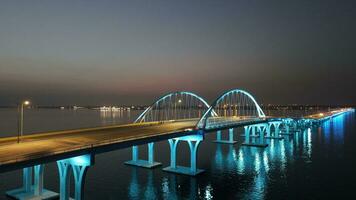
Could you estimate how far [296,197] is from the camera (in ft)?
134

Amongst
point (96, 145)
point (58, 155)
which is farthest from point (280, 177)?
point (58, 155)

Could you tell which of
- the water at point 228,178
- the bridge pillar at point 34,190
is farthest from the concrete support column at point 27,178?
the water at point 228,178

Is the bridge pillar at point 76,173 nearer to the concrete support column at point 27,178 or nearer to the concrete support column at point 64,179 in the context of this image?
the concrete support column at point 64,179

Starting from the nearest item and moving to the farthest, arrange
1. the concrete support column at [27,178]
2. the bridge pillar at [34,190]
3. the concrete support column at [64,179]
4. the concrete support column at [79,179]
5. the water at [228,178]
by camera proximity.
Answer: the concrete support column at [79,179] < the concrete support column at [64,179] < the bridge pillar at [34,190] < the concrete support column at [27,178] < the water at [228,178]

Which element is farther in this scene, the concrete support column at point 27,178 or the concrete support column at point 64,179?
the concrete support column at point 27,178

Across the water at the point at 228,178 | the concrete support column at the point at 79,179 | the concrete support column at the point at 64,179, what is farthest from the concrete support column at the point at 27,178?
the concrete support column at the point at 79,179

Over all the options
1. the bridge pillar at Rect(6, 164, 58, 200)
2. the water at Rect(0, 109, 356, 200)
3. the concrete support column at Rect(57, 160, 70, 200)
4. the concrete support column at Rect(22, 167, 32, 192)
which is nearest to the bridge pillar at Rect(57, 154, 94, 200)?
the concrete support column at Rect(57, 160, 70, 200)

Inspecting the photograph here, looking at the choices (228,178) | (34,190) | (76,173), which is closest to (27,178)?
(34,190)

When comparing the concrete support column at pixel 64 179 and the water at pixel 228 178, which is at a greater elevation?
the concrete support column at pixel 64 179

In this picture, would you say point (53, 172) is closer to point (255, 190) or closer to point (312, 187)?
point (255, 190)

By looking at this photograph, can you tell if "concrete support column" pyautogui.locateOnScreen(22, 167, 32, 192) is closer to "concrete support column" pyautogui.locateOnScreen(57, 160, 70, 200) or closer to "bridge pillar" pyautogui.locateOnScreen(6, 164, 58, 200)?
"bridge pillar" pyautogui.locateOnScreen(6, 164, 58, 200)

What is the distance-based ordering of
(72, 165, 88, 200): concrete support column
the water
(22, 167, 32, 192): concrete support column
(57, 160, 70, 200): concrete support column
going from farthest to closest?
the water → (22, 167, 32, 192): concrete support column → (57, 160, 70, 200): concrete support column → (72, 165, 88, 200): concrete support column

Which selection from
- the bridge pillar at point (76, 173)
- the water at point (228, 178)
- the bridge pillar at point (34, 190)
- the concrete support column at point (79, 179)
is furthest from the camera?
the water at point (228, 178)

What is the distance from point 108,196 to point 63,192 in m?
9.20
